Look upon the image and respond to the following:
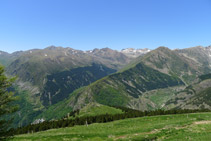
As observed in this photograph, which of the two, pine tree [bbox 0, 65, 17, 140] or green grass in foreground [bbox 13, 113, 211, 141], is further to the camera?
pine tree [bbox 0, 65, 17, 140]

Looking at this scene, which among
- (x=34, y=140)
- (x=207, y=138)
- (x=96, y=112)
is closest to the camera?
(x=207, y=138)

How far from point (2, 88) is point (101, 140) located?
2297 cm

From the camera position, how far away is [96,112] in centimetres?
13000

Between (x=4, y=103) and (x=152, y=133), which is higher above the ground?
(x=4, y=103)

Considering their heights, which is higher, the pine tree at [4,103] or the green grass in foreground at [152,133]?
the pine tree at [4,103]

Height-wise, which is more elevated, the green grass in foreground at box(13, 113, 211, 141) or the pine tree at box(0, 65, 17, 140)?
the pine tree at box(0, 65, 17, 140)

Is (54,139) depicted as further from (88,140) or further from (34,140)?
(88,140)

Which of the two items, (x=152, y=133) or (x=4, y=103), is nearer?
(x=4, y=103)

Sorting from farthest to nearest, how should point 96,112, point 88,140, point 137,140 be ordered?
1. point 96,112
2. point 88,140
3. point 137,140

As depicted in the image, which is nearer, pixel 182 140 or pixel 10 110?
pixel 182 140

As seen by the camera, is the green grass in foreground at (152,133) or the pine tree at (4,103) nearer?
the green grass in foreground at (152,133)

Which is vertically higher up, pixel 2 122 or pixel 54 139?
pixel 2 122

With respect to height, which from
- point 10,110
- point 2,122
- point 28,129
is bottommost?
point 28,129

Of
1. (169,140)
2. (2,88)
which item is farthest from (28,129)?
(169,140)
